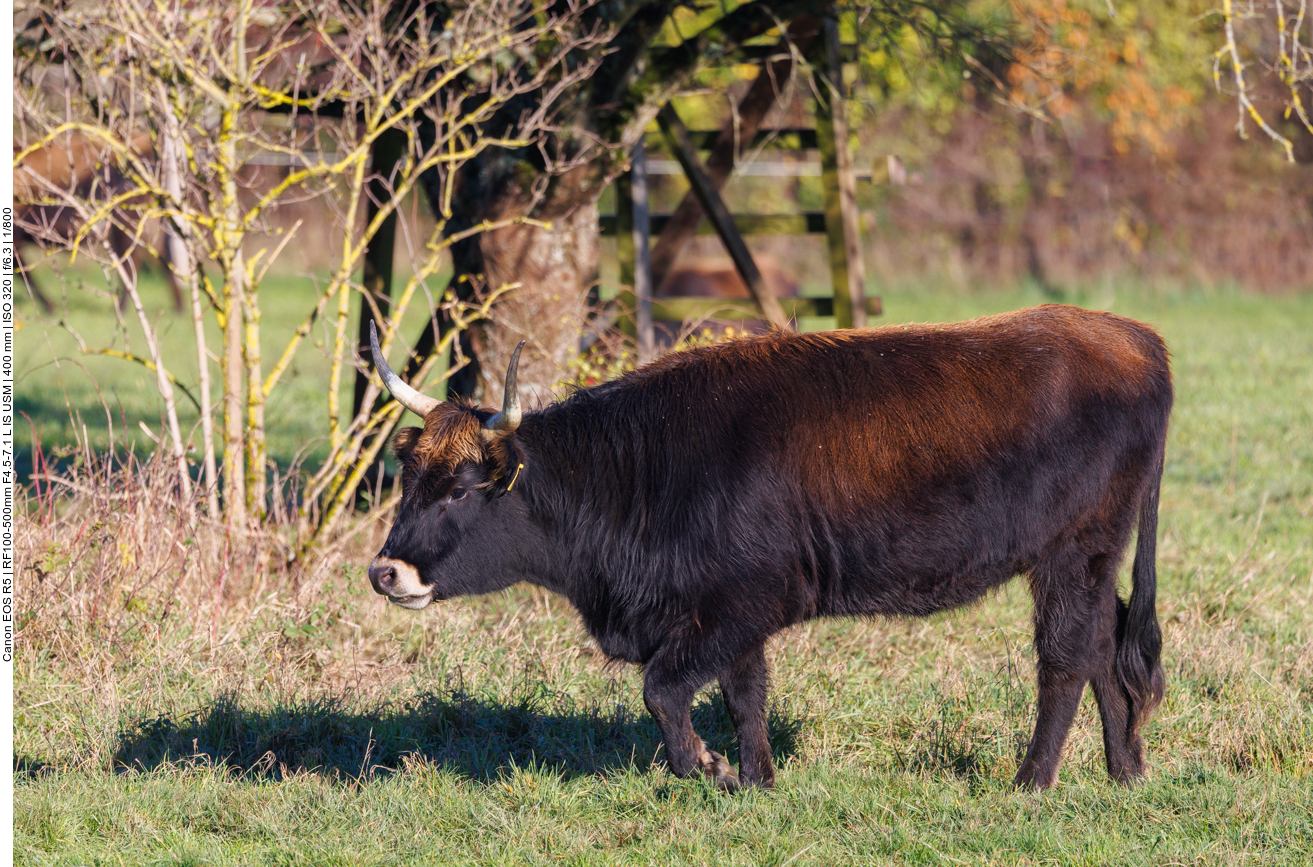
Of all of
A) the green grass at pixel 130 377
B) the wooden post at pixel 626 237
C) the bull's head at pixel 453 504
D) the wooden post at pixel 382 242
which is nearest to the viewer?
the bull's head at pixel 453 504

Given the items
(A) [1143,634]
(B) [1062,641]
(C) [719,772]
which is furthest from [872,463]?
(A) [1143,634]

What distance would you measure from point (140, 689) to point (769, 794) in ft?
8.35

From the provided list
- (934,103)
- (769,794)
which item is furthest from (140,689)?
(934,103)

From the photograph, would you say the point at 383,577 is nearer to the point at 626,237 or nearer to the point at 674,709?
the point at 674,709

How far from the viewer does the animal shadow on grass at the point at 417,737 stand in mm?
4625

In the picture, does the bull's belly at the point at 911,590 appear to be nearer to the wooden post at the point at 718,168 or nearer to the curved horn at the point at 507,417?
the curved horn at the point at 507,417

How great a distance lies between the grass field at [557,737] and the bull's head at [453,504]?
0.70 m

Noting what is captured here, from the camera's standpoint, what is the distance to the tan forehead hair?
4402 millimetres

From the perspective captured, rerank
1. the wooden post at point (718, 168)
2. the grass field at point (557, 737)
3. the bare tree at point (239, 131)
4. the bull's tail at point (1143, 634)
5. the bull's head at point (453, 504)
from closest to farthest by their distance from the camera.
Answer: the grass field at point (557, 737) < the bull's head at point (453, 504) < the bull's tail at point (1143, 634) < the bare tree at point (239, 131) < the wooden post at point (718, 168)

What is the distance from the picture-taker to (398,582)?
427 centimetres

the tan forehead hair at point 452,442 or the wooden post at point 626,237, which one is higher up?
the wooden post at point 626,237

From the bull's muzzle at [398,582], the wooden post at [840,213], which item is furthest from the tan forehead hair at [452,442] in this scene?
the wooden post at [840,213]

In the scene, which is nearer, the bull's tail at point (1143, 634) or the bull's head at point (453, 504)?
the bull's head at point (453, 504)

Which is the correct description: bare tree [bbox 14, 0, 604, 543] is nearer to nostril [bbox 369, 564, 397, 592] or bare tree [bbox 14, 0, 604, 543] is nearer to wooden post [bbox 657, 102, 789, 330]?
wooden post [bbox 657, 102, 789, 330]
